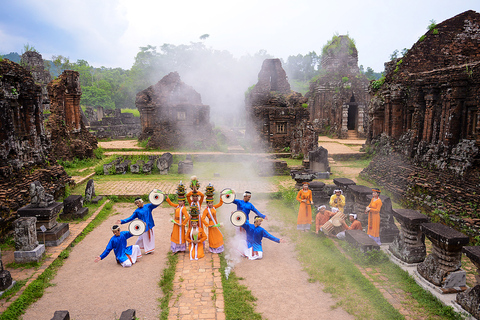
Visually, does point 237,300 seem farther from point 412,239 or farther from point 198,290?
point 412,239

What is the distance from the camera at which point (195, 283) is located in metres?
5.74

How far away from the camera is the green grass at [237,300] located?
481 centimetres

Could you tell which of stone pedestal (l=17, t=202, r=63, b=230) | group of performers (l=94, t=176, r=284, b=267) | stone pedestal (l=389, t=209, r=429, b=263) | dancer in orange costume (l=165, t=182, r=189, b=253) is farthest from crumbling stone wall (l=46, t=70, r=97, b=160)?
stone pedestal (l=389, t=209, r=429, b=263)

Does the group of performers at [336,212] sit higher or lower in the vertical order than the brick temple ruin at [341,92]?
lower

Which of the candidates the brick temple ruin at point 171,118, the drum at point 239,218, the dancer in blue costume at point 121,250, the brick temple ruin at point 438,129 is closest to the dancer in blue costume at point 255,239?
the drum at point 239,218

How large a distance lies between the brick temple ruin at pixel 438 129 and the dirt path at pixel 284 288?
4.36m

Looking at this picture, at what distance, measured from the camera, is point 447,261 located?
17.1 feet

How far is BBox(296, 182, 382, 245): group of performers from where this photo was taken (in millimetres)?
7152

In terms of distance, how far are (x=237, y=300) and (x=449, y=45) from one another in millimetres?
13204

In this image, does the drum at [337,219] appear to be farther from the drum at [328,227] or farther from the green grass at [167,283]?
the green grass at [167,283]

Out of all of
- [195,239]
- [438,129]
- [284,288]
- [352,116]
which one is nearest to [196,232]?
[195,239]

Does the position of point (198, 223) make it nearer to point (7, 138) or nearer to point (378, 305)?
point (378, 305)

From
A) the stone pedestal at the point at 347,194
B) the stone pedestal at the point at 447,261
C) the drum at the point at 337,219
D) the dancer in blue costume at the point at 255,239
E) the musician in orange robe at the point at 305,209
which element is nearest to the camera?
the stone pedestal at the point at 447,261

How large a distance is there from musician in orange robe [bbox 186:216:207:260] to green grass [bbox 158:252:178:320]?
42 cm
